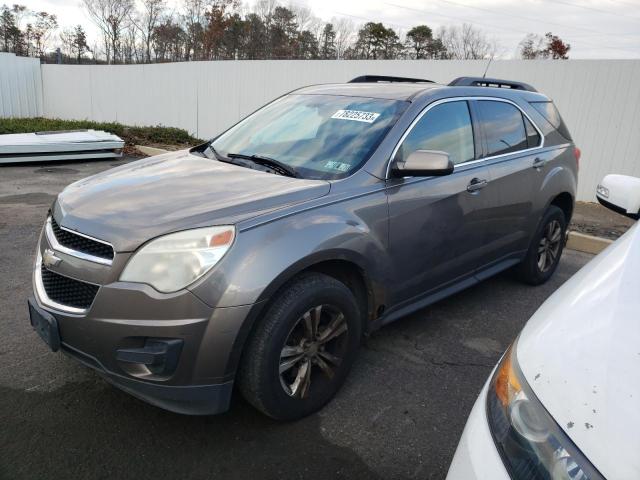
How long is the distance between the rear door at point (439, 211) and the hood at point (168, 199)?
1.97 ft

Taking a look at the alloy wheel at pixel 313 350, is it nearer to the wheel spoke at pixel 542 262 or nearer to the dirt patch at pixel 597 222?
the wheel spoke at pixel 542 262

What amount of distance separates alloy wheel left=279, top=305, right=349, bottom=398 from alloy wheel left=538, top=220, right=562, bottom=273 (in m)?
2.70

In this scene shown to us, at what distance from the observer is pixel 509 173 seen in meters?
3.98

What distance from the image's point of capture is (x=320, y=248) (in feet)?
8.47

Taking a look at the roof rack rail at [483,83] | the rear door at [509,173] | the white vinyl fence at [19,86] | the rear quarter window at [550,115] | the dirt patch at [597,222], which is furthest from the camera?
the white vinyl fence at [19,86]

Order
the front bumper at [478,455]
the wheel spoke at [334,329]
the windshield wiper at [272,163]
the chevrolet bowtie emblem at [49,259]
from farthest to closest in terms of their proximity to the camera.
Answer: the windshield wiper at [272,163], the wheel spoke at [334,329], the chevrolet bowtie emblem at [49,259], the front bumper at [478,455]

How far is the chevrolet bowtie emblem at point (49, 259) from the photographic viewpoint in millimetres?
2508

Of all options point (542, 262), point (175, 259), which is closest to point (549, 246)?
point (542, 262)

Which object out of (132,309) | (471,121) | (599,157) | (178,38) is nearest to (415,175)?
(471,121)

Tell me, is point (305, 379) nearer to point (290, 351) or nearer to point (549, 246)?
point (290, 351)

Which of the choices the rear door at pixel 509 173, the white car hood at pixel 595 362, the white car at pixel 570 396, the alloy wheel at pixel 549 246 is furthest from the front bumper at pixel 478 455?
the alloy wheel at pixel 549 246

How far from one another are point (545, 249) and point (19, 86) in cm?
2011

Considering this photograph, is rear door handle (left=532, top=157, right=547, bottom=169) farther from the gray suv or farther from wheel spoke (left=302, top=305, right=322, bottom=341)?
wheel spoke (left=302, top=305, right=322, bottom=341)

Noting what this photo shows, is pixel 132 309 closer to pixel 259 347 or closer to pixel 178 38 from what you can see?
pixel 259 347
